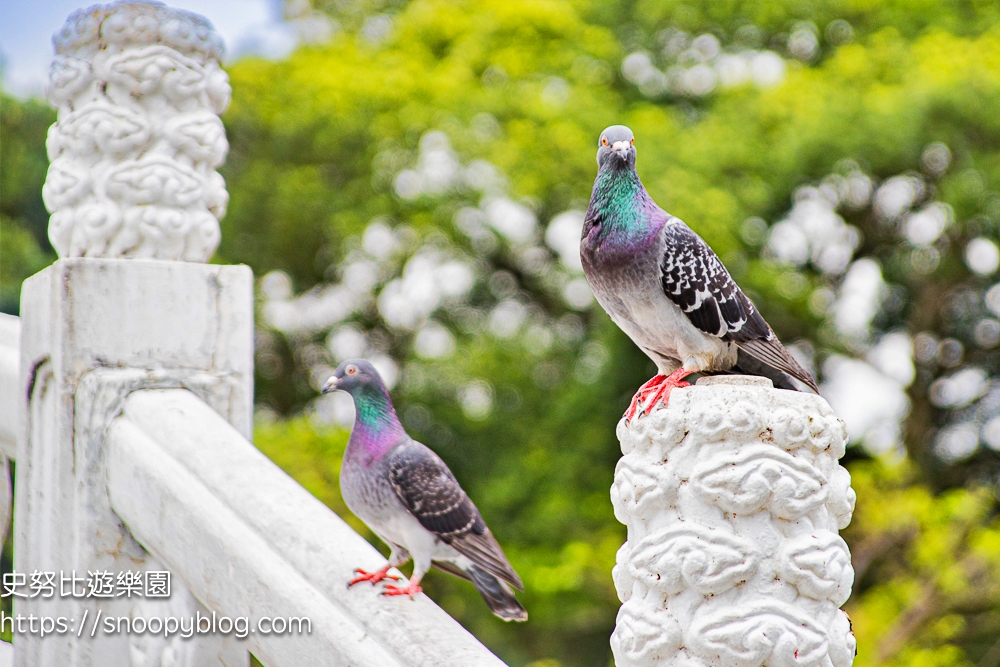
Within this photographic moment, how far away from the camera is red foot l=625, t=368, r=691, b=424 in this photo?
1580mm

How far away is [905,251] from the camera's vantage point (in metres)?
9.32

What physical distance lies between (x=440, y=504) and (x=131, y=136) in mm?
1178

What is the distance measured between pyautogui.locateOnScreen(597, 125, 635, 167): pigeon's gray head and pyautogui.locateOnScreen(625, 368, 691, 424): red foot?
0.42 metres

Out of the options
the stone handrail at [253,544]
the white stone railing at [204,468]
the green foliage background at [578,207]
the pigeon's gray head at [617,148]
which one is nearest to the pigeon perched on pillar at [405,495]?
the white stone railing at [204,468]

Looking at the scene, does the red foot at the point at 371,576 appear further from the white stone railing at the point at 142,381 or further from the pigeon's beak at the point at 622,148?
the pigeon's beak at the point at 622,148

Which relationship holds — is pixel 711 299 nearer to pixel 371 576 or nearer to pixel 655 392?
pixel 655 392

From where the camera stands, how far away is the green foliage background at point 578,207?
341 inches

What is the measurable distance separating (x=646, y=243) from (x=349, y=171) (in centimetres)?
1033

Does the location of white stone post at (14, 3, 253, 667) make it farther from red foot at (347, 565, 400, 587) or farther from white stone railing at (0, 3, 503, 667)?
red foot at (347, 565, 400, 587)

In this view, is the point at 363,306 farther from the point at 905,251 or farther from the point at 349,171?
the point at 905,251

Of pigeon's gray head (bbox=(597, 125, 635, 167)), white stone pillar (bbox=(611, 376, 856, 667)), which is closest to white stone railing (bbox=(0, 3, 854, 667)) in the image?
white stone pillar (bbox=(611, 376, 856, 667))

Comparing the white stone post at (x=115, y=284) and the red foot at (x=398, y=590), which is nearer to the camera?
the red foot at (x=398, y=590)

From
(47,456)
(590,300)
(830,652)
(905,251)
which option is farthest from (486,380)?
(830,652)

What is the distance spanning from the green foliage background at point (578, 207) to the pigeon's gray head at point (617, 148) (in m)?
6.94
